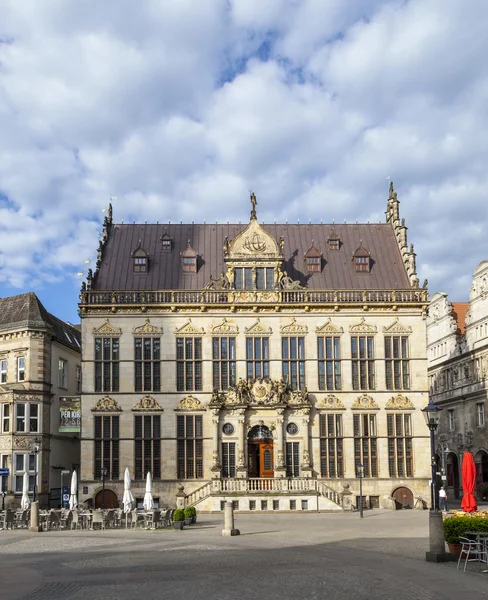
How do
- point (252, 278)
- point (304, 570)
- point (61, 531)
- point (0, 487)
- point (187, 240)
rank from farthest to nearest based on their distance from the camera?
point (187, 240)
point (252, 278)
point (0, 487)
point (61, 531)
point (304, 570)

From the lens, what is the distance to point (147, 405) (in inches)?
1956

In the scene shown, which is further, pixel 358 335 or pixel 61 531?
pixel 358 335

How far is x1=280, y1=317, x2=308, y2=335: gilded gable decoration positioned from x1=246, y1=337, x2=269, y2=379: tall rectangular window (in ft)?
4.08

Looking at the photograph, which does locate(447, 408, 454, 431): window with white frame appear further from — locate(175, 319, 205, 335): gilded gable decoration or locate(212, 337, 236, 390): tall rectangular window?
locate(175, 319, 205, 335): gilded gable decoration

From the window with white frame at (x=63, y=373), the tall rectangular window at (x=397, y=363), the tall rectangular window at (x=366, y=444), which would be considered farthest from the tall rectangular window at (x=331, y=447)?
the window with white frame at (x=63, y=373)

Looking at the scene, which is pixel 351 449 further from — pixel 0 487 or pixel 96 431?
pixel 0 487

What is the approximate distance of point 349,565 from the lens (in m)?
22.2

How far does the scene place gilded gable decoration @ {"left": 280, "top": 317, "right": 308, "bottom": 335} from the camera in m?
50.8

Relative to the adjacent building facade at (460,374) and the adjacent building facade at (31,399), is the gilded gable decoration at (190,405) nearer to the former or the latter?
the adjacent building facade at (31,399)

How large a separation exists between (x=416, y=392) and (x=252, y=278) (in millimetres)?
12858

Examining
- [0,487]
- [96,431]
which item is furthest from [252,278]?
[0,487]

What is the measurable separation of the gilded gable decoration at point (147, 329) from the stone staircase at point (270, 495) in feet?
33.4

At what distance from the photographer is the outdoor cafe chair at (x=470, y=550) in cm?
2109

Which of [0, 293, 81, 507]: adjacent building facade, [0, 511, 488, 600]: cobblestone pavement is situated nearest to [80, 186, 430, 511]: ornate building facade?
[0, 293, 81, 507]: adjacent building facade
